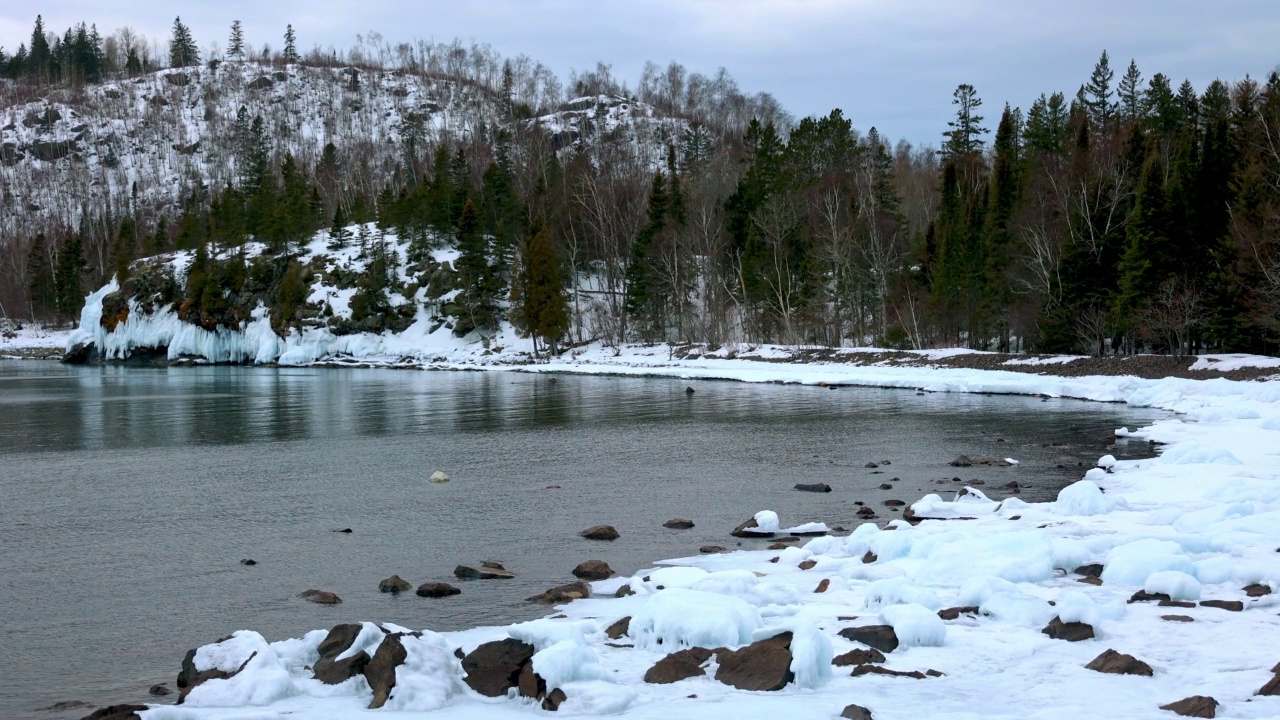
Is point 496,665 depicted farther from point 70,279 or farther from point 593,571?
point 70,279

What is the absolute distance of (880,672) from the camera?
7.66 meters

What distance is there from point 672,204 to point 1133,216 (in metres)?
40.0

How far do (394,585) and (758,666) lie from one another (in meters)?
5.27

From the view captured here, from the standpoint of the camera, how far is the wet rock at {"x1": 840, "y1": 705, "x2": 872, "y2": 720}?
6.61 m

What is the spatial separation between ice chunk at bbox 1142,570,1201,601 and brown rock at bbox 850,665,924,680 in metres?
3.56

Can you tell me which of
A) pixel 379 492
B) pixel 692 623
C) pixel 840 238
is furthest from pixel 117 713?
pixel 840 238

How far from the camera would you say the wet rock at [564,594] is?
34.7ft

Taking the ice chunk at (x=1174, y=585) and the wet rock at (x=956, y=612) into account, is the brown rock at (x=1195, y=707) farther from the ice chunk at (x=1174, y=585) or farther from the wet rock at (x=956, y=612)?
the ice chunk at (x=1174, y=585)

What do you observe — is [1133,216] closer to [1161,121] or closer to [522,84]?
[1161,121]

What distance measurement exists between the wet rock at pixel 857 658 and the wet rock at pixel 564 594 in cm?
354

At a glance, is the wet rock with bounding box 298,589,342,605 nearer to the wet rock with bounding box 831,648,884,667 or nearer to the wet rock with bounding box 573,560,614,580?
the wet rock with bounding box 573,560,614,580

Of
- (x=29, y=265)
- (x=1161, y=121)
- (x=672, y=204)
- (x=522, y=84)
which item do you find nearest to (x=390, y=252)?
(x=672, y=204)

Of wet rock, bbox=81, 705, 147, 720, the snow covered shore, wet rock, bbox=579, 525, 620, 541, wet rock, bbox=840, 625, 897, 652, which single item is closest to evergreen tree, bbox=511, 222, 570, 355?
wet rock, bbox=579, 525, 620, 541

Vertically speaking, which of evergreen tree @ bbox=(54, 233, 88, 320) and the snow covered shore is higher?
evergreen tree @ bbox=(54, 233, 88, 320)
